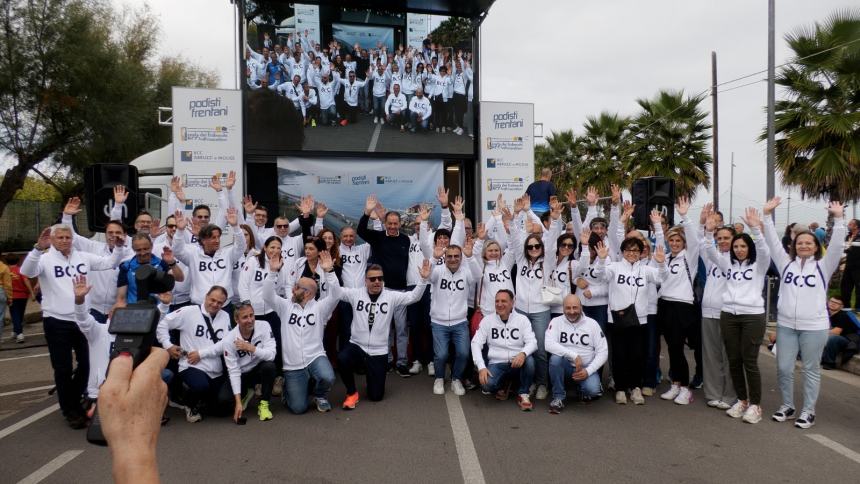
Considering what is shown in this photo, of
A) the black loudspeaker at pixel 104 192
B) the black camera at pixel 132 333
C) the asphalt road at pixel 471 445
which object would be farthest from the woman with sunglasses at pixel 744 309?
the black loudspeaker at pixel 104 192

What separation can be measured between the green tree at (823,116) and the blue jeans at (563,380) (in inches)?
369

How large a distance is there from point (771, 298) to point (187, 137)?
11.0 m

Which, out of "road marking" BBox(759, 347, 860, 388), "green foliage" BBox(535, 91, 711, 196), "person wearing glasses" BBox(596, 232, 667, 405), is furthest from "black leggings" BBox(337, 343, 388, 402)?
"green foliage" BBox(535, 91, 711, 196)

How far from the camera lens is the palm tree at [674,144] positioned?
18672 millimetres

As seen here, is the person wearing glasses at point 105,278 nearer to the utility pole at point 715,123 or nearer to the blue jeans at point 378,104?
the blue jeans at point 378,104

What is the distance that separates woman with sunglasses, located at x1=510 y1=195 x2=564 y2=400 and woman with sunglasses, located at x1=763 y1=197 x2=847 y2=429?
2.28 metres

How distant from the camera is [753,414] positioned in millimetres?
5738

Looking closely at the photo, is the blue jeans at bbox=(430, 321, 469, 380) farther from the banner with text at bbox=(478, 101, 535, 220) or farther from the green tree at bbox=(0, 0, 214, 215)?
the green tree at bbox=(0, 0, 214, 215)

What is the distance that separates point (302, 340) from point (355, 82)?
22.4ft

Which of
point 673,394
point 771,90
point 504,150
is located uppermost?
point 771,90

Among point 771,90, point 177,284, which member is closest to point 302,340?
point 177,284

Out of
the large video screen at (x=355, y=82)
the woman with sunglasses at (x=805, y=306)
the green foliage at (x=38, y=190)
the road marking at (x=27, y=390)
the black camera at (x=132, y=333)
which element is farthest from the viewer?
the green foliage at (x=38, y=190)

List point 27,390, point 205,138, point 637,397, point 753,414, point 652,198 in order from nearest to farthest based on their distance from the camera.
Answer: point 753,414, point 637,397, point 27,390, point 652,198, point 205,138

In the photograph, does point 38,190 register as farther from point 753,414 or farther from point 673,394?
point 753,414
